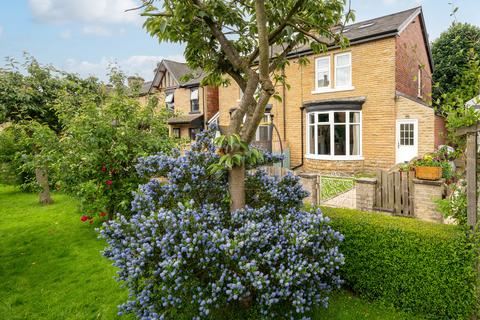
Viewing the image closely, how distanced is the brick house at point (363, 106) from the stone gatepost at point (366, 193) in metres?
5.03

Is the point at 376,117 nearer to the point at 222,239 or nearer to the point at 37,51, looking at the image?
the point at 222,239

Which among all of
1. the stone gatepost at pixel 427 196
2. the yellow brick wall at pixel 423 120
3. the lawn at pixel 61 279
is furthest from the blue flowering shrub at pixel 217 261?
the yellow brick wall at pixel 423 120

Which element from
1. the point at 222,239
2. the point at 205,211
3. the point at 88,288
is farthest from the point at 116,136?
the point at 222,239

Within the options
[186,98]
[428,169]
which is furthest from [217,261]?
[186,98]

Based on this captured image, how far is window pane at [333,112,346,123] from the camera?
13.6 metres

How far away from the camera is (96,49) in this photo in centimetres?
699

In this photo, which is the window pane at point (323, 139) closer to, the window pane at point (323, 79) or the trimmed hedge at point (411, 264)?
the window pane at point (323, 79)

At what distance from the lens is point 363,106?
13.3m

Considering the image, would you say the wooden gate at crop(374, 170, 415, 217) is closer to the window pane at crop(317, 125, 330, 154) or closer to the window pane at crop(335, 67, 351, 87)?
the window pane at crop(317, 125, 330, 154)

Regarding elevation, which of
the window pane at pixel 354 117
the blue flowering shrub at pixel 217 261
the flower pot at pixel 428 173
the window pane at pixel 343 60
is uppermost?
the window pane at pixel 343 60

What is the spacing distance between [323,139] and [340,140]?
2.76 feet

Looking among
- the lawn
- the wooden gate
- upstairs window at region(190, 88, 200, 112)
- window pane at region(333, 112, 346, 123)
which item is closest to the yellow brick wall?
window pane at region(333, 112, 346, 123)

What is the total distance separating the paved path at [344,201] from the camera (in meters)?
7.91

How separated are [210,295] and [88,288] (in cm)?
299
